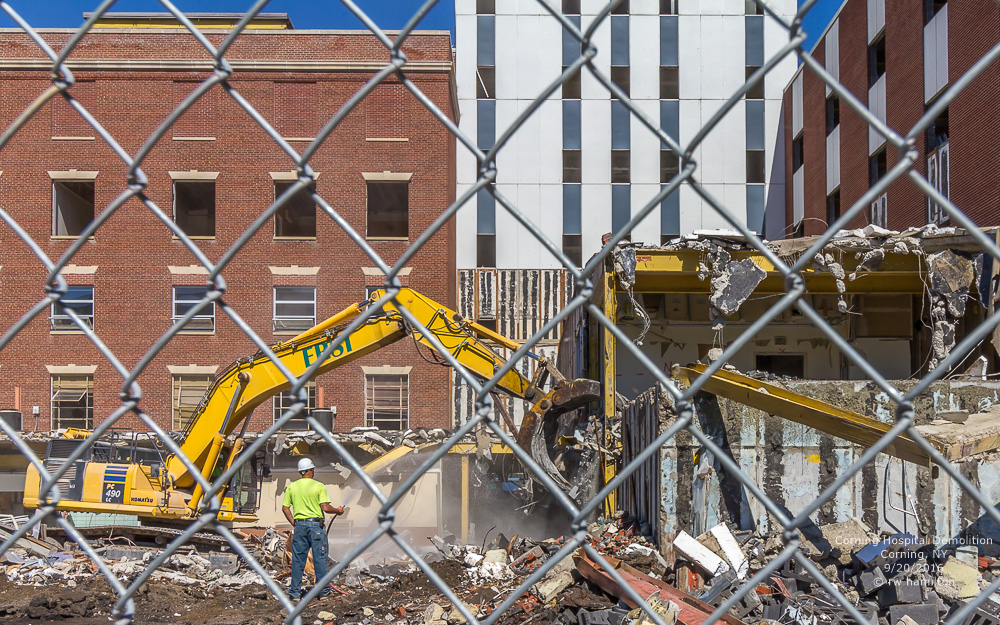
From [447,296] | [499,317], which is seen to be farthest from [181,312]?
[499,317]

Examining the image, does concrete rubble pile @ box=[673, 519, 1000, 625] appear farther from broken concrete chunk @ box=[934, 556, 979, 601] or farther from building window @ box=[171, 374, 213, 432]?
building window @ box=[171, 374, 213, 432]

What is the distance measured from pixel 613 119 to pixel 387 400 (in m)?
14.0

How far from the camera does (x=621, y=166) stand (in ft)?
96.5

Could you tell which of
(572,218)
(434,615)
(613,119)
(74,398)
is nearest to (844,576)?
(434,615)

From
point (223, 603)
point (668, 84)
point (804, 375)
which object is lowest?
point (223, 603)

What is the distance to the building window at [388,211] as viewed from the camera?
2322cm

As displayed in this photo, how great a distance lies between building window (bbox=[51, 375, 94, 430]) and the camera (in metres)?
22.5

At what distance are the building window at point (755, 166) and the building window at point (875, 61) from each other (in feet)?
26.1

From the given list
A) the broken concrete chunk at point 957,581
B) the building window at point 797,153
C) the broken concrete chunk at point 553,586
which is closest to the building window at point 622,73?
the building window at point 797,153

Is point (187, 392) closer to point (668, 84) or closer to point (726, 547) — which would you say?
point (726, 547)

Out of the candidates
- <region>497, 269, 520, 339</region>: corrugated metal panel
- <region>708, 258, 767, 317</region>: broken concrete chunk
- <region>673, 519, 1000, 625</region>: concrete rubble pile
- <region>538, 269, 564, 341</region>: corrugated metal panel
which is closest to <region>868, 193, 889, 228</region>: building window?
<region>538, 269, 564, 341</region>: corrugated metal panel

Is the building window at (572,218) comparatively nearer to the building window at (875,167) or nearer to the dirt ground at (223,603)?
the building window at (875,167)

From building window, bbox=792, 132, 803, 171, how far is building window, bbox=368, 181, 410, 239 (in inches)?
566

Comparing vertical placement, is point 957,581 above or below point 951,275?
below
